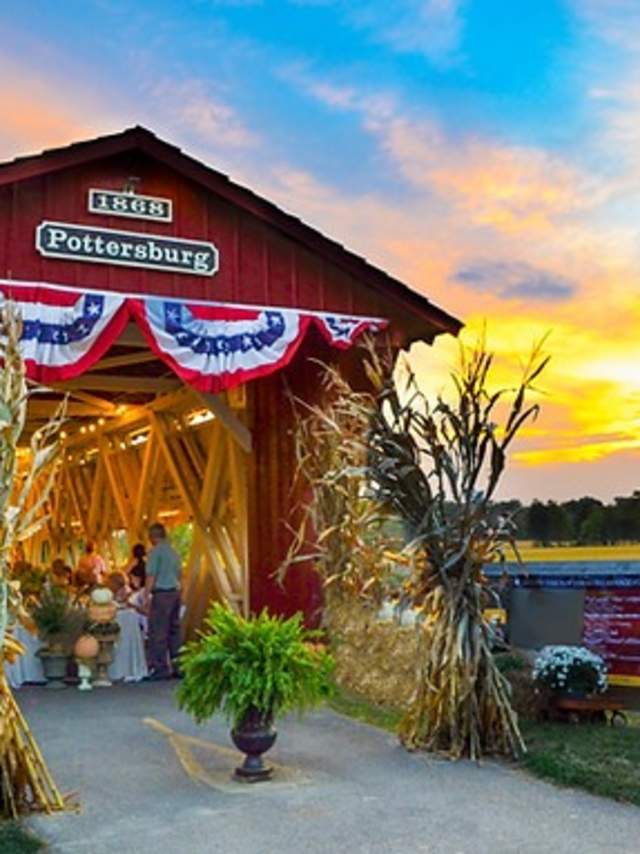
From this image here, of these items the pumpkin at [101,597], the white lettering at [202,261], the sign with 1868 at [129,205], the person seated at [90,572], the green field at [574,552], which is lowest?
the pumpkin at [101,597]

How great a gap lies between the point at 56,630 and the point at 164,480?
5467mm

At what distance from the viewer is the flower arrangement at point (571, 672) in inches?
328

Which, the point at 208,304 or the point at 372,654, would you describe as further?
the point at 208,304

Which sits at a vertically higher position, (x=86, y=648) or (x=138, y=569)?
(x=138, y=569)

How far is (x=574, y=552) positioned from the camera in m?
12.3

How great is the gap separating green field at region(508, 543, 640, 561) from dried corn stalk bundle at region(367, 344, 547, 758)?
12.7 ft

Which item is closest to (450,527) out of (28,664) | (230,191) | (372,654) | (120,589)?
(372,654)

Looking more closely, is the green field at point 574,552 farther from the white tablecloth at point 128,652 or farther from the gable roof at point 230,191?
the white tablecloth at point 128,652

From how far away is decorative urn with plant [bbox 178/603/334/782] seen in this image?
6.53 m

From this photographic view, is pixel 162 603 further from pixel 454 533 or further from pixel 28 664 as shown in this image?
pixel 454 533

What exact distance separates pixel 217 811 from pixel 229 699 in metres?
0.71

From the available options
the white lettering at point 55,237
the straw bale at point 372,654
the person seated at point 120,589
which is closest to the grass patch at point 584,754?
the straw bale at point 372,654

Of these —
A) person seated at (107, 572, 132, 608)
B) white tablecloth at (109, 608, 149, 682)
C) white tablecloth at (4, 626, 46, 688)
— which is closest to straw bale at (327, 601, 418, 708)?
white tablecloth at (109, 608, 149, 682)

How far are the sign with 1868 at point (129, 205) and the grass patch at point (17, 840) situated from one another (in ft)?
19.6
